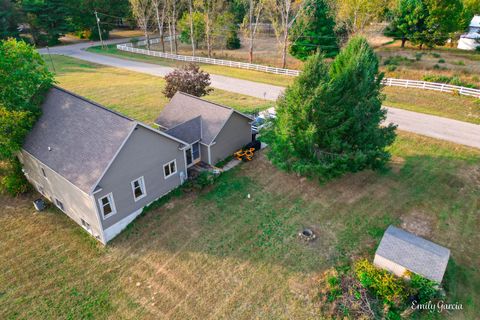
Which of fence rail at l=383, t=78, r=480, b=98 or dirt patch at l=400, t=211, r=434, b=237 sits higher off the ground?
fence rail at l=383, t=78, r=480, b=98

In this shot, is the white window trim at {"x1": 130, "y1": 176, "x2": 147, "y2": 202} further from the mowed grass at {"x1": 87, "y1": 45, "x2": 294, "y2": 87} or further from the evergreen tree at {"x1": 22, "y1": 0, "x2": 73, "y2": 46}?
the evergreen tree at {"x1": 22, "y1": 0, "x2": 73, "y2": 46}

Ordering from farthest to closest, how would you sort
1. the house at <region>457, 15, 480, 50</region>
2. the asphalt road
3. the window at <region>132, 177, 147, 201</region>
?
the house at <region>457, 15, 480, 50</region> < the asphalt road < the window at <region>132, 177, 147, 201</region>

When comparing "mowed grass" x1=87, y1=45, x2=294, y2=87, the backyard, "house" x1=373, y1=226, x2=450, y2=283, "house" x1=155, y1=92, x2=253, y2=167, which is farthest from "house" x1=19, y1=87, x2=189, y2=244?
"mowed grass" x1=87, y1=45, x2=294, y2=87

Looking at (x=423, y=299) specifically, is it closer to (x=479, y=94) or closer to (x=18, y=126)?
(x=18, y=126)

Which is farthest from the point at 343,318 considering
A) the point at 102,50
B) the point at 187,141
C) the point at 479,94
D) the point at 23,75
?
the point at 102,50

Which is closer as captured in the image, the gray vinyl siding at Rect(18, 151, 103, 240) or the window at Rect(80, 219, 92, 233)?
the gray vinyl siding at Rect(18, 151, 103, 240)
